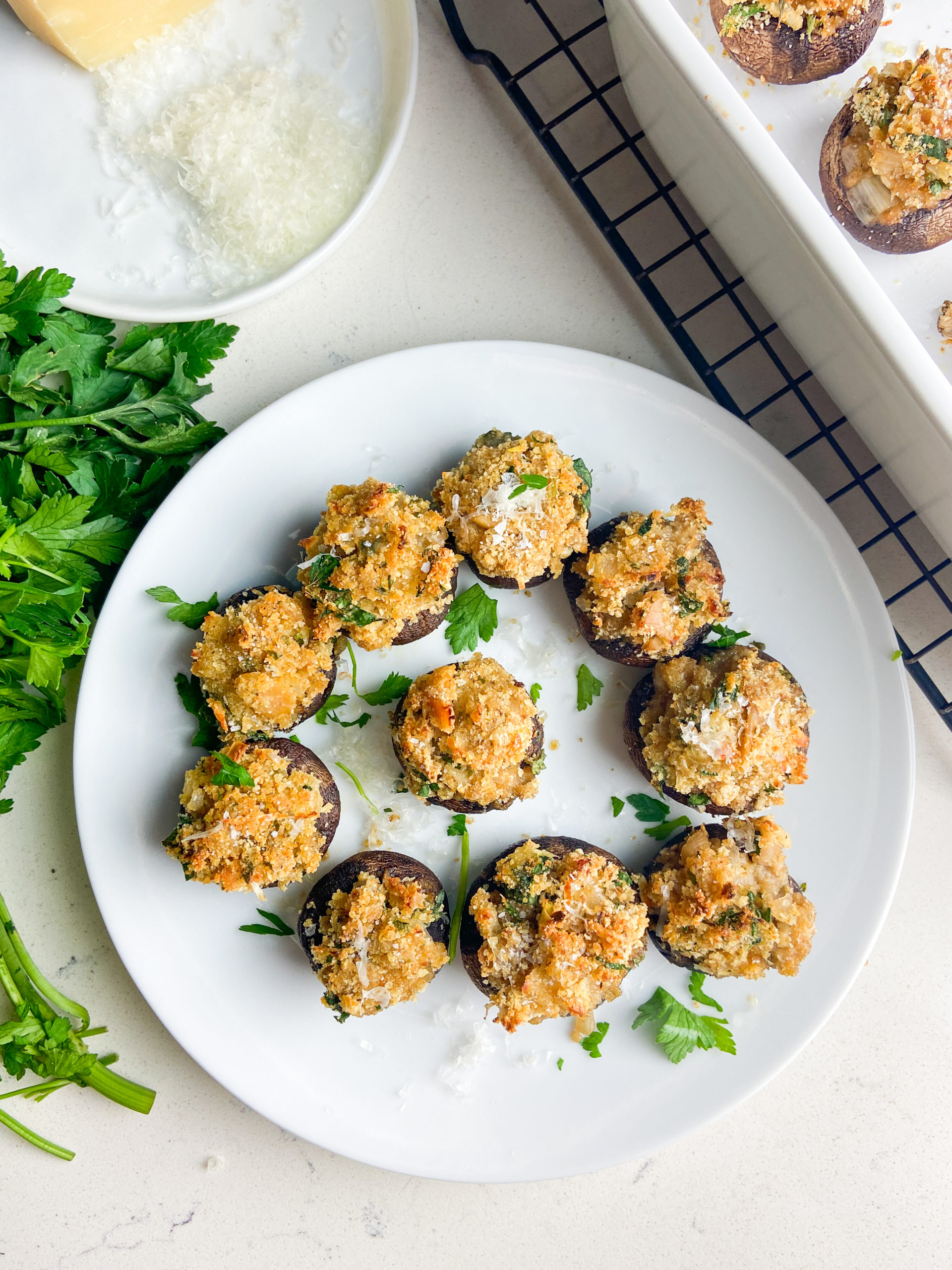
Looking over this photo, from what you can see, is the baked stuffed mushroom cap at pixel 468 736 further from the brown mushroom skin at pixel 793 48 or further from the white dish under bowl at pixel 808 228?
the brown mushroom skin at pixel 793 48

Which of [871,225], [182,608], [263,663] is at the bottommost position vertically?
[871,225]

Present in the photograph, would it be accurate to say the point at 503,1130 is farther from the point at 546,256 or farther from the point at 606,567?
the point at 546,256

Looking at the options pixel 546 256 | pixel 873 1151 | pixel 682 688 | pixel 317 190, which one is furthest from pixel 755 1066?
pixel 317 190

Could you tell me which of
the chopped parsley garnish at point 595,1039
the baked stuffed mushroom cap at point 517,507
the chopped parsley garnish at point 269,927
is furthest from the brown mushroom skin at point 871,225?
the chopped parsley garnish at point 269,927

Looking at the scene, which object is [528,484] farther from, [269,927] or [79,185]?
[79,185]

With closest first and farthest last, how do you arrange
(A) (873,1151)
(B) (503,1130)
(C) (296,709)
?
(C) (296,709), (B) (503,1130), (A) (873,1151)

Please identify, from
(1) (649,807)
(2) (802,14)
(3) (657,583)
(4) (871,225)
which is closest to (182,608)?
(3) (657,583)
